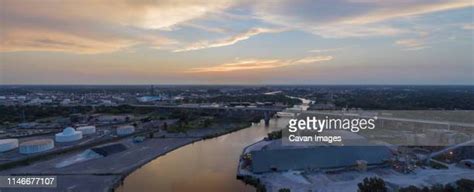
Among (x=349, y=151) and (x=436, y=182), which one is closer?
(x=436, y=182)

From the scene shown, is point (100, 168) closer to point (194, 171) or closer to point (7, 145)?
point (194, 171)

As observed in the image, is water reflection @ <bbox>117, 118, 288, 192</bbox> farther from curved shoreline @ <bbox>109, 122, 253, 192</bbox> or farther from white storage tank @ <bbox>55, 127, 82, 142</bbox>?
white storage tank @ <bbox>55, 127, 82, 142</bbox>

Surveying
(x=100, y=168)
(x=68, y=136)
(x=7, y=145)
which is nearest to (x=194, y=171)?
(x=100, y=168)

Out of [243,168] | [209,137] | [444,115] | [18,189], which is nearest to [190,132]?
[209,137]

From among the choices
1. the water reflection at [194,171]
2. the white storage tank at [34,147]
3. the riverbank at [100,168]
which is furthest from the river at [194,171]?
the white storage tank at [34,147]

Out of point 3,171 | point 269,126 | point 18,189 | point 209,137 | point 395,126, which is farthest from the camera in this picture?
point 269,126

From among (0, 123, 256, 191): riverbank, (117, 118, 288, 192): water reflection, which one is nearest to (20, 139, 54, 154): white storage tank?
(0, 123, 256, 191): riverbank

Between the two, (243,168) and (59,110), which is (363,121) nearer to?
(243,168)

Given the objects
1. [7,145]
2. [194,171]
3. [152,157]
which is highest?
[7,145]

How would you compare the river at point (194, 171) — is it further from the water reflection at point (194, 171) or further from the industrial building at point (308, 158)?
the industrial building at point (308, 158)
